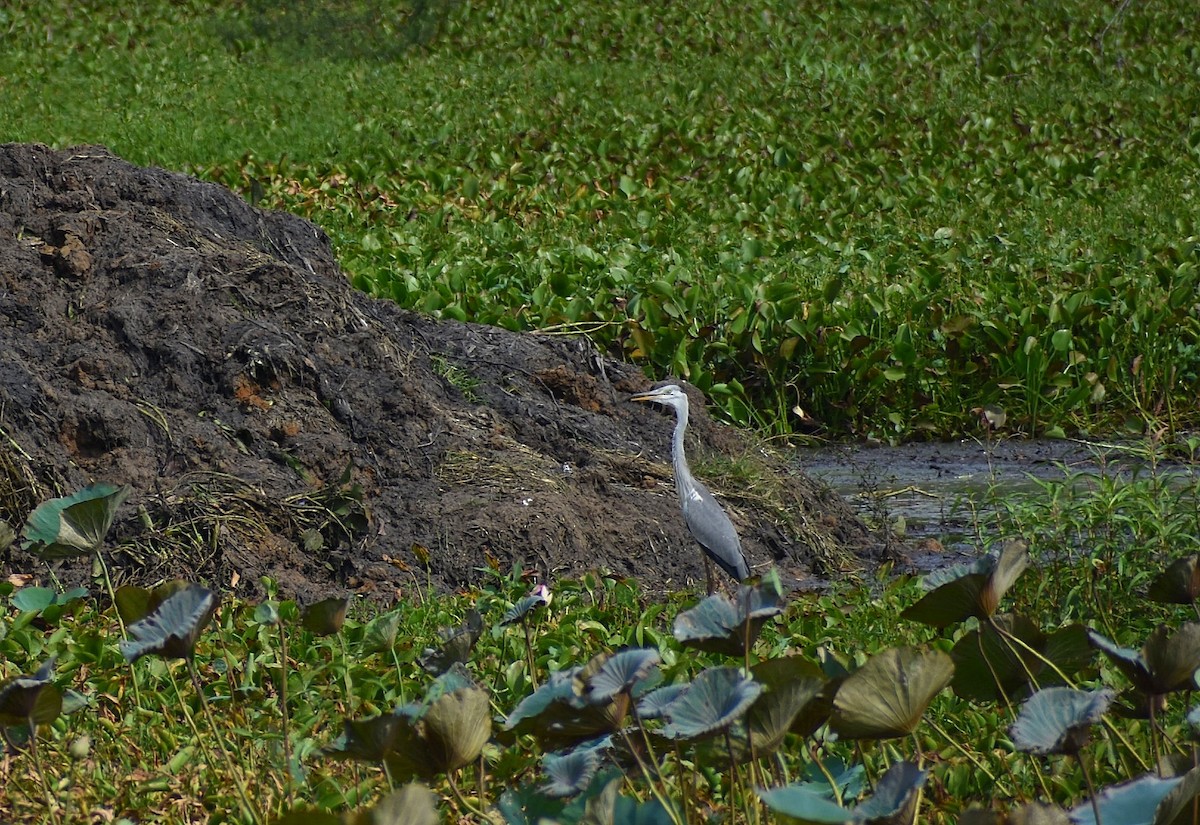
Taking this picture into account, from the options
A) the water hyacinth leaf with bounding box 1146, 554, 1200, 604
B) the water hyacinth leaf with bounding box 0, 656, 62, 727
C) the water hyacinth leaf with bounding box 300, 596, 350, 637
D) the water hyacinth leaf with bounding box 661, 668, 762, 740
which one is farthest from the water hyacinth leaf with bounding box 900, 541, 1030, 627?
the water hyacinth leaf with bounding box 0, 656, 62, 727

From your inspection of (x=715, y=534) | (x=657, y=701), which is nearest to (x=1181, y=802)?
(x=657, y=701)

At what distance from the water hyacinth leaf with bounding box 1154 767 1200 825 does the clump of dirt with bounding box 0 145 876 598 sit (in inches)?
139

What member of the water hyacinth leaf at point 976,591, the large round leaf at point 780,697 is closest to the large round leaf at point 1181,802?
the large round leaf at point 780,697

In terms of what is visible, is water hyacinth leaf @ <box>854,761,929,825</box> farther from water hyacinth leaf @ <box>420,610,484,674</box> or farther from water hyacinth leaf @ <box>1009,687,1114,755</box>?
water hyacinth leaf @ <box>420,610,484,674</box>

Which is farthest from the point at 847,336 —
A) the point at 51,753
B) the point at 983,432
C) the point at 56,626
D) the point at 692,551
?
the point at 51,753

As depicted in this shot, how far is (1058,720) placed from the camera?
2.38 m

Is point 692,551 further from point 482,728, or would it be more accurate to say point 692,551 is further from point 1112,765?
point 482,728

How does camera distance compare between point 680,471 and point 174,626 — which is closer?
point 174,626

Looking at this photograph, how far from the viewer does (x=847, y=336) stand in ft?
28.3

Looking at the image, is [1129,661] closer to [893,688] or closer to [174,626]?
[893,688]

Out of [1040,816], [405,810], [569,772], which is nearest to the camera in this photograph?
[405,810]

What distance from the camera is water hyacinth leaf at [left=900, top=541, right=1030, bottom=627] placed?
276cm

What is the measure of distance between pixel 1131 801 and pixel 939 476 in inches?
231

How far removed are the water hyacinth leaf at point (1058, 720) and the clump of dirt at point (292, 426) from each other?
10.5ft
